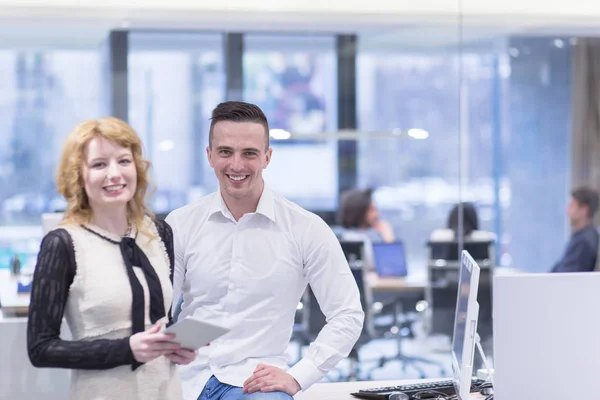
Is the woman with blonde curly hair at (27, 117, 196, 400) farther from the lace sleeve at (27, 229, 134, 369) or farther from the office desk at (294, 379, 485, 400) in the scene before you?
the office desk at (294, 379, 485, 400)

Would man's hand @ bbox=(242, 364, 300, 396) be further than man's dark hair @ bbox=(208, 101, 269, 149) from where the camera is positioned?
No

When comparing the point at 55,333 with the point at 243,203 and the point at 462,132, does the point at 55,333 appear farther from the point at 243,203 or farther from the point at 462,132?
the point at 462,132

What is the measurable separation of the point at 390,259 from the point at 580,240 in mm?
1541

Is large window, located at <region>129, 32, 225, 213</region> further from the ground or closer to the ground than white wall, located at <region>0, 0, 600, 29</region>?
closer to the ground

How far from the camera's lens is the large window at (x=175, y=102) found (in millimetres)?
7016

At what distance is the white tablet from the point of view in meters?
2.05

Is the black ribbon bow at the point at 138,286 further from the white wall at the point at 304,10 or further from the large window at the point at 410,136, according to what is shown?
the large window at the point at 410,136

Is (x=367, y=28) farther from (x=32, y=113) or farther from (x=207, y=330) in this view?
(x=207, y=330)

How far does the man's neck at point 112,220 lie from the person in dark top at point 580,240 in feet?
17.8

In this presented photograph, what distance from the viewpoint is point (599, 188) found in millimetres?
7938

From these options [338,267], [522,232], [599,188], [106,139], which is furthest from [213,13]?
[106,139]

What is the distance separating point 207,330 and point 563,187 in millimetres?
6349

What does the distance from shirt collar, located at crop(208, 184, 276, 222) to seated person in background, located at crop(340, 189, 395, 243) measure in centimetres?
418

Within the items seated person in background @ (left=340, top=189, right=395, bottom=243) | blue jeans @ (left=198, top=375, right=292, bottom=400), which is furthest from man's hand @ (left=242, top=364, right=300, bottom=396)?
seated person in background @ (left=340, top=189, right=395, bottom=243)
